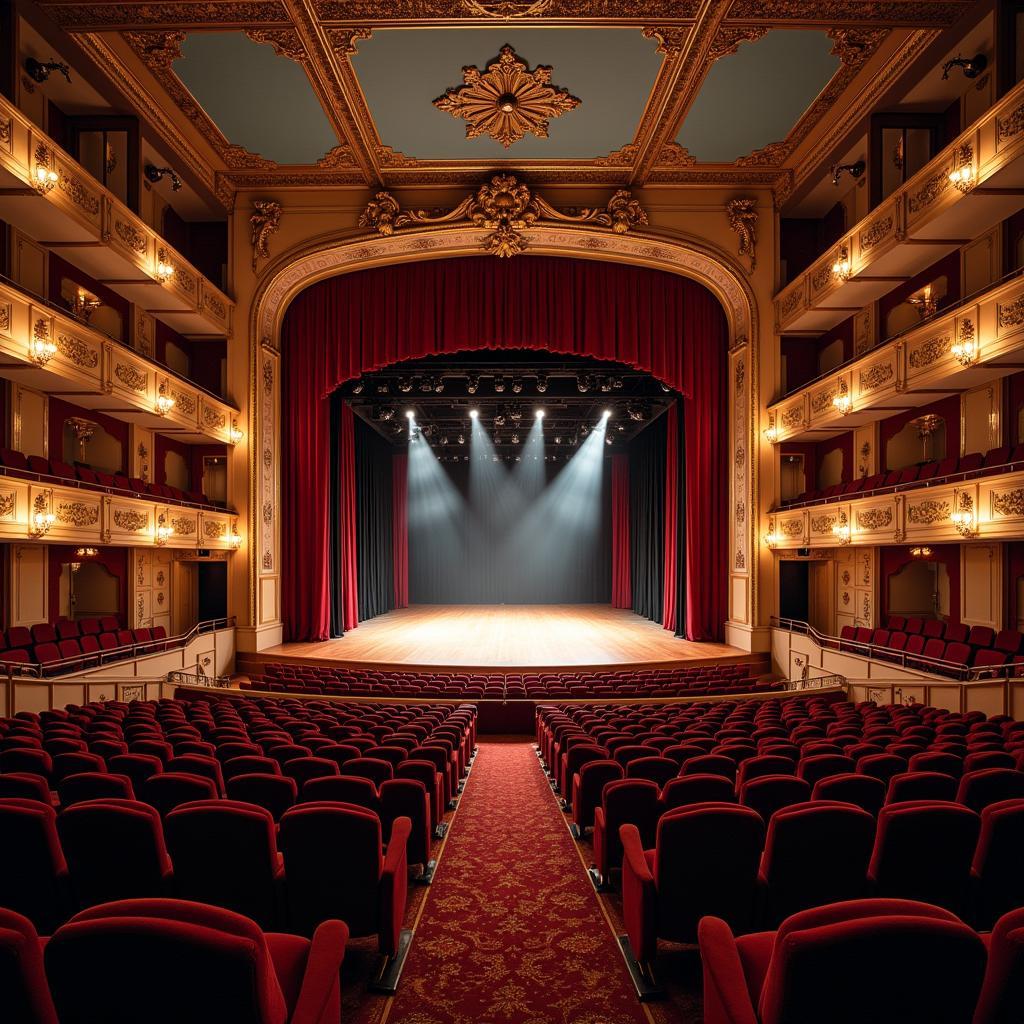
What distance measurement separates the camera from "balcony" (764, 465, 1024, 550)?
28.0ft

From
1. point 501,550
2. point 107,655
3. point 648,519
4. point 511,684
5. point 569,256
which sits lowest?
point 511,684

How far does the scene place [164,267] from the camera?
1195 centimetres

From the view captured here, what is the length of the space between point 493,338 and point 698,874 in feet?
43.7

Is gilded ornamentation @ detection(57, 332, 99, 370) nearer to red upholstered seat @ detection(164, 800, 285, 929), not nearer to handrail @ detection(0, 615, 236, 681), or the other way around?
handrail @ detection(0, 615, 236, 681)

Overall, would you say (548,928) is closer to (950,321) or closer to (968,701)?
(968,701)

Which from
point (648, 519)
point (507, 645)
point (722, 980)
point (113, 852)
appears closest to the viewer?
point (722, 980)

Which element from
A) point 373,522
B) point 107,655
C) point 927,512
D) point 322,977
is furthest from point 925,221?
point 373,522

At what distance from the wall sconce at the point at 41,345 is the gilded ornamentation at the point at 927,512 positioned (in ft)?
39.1

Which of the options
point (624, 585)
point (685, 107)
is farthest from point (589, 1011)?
point (624, 585)

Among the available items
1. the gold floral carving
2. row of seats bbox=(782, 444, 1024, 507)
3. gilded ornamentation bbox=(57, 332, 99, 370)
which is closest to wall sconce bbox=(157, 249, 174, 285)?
gilded ornamentation bbox=(57, 332, 99, 370)

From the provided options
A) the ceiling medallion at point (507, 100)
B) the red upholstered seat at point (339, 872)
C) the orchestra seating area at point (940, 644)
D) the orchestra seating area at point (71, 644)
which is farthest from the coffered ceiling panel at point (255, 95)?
the orchestra seating area at point (940, 644)

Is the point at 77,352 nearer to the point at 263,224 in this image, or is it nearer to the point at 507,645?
the point at 263,224

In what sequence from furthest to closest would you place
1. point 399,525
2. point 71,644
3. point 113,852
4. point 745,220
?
point 399,525
point 745,220
point 71,644
point 113,852

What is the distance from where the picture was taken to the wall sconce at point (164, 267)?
11.9m
